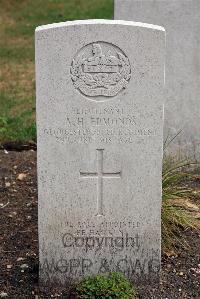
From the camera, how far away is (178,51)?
6.28 meters

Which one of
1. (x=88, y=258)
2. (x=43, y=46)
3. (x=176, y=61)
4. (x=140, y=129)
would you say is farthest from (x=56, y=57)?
(x=176, y=61)

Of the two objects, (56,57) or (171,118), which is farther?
(171,118)

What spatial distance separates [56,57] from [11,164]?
2.71 m

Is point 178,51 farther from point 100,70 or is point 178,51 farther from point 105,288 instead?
point 105,288

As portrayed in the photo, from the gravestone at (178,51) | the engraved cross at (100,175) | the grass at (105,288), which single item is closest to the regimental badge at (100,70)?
the engraved cross at (100,175)

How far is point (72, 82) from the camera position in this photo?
170 inches

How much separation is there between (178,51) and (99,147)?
Result: 2.12m

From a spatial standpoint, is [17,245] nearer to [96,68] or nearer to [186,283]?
[186,283]

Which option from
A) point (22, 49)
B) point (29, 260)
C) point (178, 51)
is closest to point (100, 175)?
point (29, 260)

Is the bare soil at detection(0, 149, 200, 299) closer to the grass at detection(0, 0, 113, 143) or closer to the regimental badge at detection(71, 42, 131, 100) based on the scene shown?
the regimental badge at detection(71, 42, 131, 100)

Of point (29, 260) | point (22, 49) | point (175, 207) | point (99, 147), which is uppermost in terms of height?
point (22, 49)

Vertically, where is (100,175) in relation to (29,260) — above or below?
above

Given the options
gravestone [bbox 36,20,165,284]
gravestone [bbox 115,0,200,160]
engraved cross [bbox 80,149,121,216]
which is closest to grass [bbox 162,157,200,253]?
gravestone [bbox 115,0,200,160]

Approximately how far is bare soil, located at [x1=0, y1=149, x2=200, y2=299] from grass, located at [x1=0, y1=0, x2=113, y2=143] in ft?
5.35
